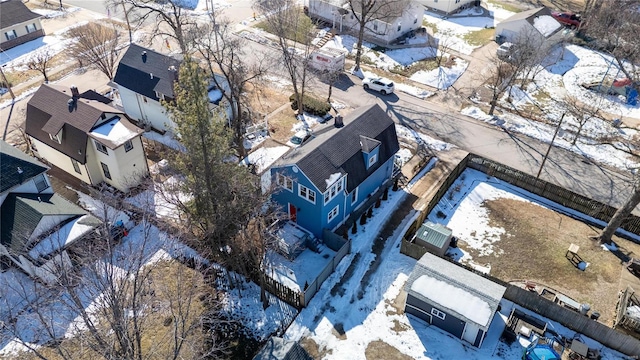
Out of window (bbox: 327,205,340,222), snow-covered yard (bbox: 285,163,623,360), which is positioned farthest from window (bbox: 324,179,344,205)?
snow-covered yard (bbox: 285,163,623,360)

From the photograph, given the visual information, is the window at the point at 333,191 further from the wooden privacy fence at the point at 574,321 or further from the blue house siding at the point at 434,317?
the wooden privacy fence at the point at 574,321

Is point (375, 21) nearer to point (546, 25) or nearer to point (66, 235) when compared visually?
point (546, 25)

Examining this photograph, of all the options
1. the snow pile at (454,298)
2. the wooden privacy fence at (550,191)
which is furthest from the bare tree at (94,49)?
the snow pile at (454,298)

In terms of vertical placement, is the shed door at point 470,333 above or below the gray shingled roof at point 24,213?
below

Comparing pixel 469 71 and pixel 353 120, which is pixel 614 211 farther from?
pixel 469 71

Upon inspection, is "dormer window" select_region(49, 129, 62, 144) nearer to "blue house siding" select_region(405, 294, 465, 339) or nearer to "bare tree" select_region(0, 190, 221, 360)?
"bare tree" select_region(0, 190, 221, 360)

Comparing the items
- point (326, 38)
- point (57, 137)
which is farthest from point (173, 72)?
point (326, 38)
